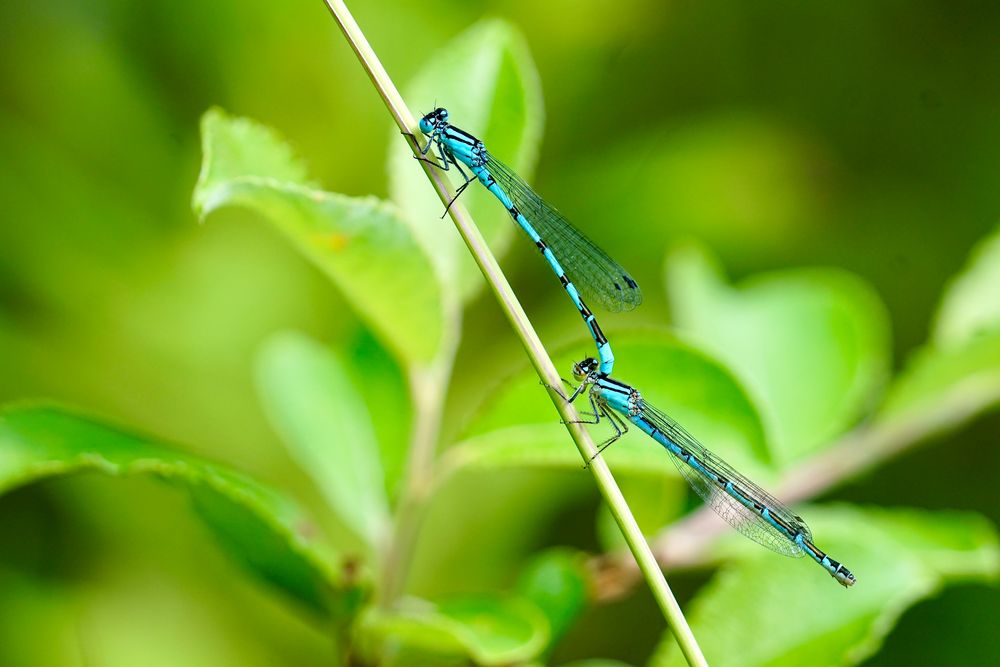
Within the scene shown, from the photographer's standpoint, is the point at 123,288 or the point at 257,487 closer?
the point at 257,487

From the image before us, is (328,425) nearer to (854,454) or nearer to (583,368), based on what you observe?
(583,368)

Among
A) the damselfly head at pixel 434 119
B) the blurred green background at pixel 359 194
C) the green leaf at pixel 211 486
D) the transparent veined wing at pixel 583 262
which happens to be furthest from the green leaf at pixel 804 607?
the blurred green background at pixel 359 194

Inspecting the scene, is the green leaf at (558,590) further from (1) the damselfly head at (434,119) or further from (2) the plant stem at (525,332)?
(1) the damselfly head at (434,119)

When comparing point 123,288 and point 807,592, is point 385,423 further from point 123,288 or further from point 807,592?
point 123,288

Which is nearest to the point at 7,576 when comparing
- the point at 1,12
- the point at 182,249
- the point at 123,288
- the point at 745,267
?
the point at 123,288

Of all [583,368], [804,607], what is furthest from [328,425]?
[804,607]

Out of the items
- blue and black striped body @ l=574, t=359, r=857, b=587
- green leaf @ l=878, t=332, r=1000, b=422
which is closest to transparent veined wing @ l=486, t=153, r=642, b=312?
blue and black striped body @ l=574, t=359, r=857, b=587
